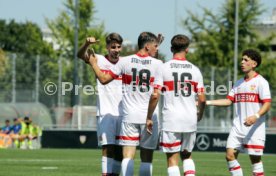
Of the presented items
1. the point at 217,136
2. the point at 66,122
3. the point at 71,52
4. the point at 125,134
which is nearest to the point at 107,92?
the point at 125,134

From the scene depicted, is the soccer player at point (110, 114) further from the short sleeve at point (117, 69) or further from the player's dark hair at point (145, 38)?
the player's dark hair at point (145, 38)

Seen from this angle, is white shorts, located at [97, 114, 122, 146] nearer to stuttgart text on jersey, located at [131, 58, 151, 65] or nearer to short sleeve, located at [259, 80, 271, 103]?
stuttgart text on jersey, located at [131, 58, 151, 65]

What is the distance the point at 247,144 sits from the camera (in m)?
15.2

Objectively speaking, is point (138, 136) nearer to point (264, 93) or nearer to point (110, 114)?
point (110, 114)

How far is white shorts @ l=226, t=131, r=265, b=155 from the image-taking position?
1512 centimetres

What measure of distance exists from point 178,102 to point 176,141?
59 centimetres

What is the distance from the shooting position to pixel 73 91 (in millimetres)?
45844

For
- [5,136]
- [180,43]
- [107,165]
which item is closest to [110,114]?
[107,165]

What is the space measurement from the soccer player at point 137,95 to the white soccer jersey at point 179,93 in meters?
0.50

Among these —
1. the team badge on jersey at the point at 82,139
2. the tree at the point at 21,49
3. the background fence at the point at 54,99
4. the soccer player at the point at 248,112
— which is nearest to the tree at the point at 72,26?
the tree at the point at 21,49

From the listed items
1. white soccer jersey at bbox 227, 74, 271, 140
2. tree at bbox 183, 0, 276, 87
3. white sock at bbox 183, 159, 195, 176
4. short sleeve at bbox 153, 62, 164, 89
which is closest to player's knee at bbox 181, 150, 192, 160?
white sock at bbox 183, 159, 195, 176

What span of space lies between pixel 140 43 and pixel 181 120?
1.40 meters

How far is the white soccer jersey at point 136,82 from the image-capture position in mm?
13758

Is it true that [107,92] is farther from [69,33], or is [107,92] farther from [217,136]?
[69,33]
